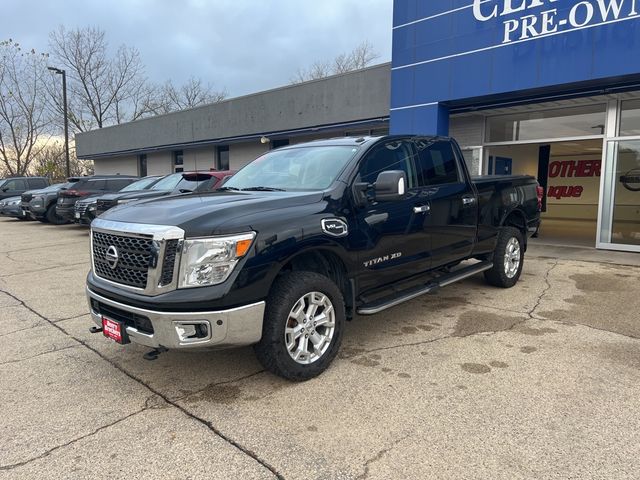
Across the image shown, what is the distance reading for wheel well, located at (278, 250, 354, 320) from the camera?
389 centimetres

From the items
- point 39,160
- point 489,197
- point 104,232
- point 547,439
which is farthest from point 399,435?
point 39,160

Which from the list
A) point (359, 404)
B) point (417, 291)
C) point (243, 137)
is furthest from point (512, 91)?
point (243, 137)

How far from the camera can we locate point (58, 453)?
9.25 feet

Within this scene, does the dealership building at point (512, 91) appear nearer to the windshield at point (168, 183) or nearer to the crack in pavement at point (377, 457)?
the windshield at point (168, 183)

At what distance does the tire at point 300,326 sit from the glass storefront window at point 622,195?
892 centimetres

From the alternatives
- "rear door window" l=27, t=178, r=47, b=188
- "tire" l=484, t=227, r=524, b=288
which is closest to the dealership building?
"tire" l=484, t=227, r=524, b=288

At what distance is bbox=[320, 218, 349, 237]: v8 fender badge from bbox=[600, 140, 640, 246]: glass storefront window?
28.7 ft

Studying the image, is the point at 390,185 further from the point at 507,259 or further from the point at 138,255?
the point at 507,259

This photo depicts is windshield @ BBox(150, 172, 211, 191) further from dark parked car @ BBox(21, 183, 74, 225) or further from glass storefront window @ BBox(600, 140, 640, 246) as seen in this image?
glass storefront window @ BBox(600, 140, 640, 246)

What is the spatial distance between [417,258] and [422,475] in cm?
253

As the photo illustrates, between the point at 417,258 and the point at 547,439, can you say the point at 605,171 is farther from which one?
the point at 547,439

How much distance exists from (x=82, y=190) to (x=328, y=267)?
1307 centimetres

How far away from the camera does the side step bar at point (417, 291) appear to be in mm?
4172

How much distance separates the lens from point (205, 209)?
3471 millimetres
